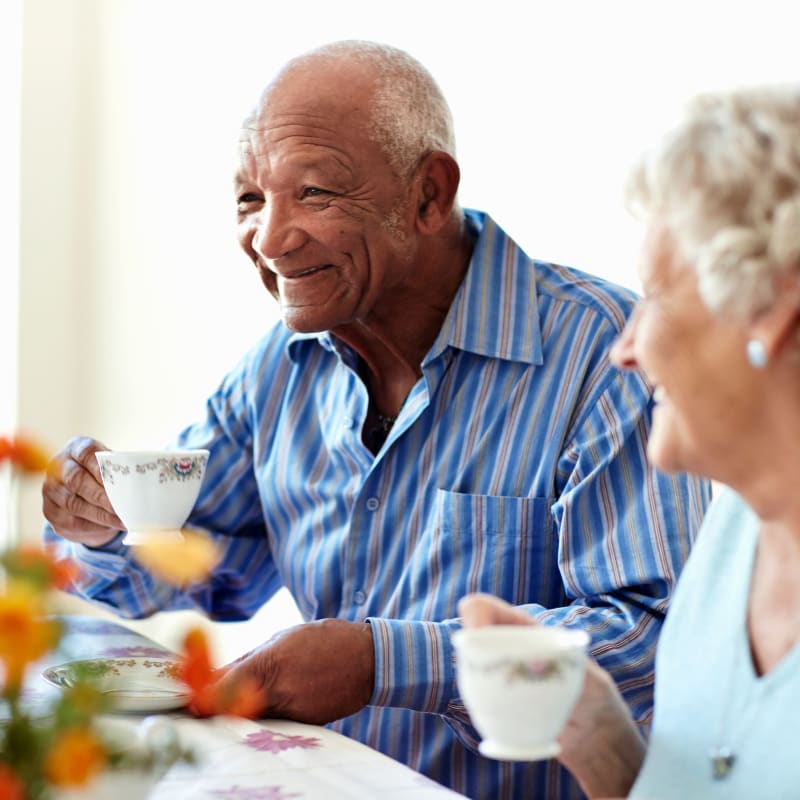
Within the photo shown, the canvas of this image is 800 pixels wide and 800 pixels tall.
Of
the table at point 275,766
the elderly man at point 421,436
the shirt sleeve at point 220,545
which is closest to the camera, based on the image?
the table at point 275,766

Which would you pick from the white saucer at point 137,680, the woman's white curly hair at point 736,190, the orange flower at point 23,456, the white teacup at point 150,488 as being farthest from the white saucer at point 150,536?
the woman's white curly hair at point 736,190

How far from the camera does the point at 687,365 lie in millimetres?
1027

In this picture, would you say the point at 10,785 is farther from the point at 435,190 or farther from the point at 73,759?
the point at 435,190

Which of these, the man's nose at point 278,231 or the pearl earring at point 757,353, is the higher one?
the pearl earring at point 757,353

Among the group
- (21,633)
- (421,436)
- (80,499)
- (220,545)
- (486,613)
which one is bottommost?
(220,545)

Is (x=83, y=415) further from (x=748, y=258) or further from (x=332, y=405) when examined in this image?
(x=748, y=258)

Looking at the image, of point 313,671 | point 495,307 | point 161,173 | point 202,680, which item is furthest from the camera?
point 161,173

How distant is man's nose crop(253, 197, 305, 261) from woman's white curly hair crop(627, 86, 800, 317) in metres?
0.89

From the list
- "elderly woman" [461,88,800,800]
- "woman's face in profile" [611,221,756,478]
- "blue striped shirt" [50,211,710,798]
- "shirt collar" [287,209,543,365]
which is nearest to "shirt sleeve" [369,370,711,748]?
"blue striped shirt" [50,211,710,798]

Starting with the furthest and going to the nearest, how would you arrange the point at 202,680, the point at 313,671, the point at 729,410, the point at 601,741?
the point at 313,671 < the point at 601,741 < the point at 729,410 < the point at 202,680

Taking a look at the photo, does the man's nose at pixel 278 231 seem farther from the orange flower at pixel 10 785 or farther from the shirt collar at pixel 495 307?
the orange flower at pixel 10 785

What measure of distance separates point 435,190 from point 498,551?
556 millimetres

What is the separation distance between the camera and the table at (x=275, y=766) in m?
1.17

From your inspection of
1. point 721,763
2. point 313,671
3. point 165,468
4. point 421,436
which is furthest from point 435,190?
point 721,763
